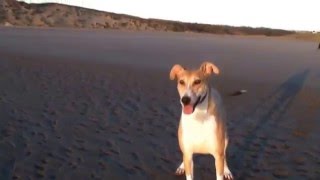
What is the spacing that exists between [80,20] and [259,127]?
310ft

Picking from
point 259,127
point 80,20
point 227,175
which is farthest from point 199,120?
point 80,20

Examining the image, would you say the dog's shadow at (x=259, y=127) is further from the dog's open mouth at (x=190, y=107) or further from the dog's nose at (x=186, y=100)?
the dog's nose at (x=186, y=100)

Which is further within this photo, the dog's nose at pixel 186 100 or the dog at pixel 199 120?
the dog at pixel 199 120

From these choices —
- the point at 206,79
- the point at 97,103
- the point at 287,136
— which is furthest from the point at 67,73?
the point at 206,79

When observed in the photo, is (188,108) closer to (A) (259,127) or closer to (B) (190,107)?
(B) (190,107)

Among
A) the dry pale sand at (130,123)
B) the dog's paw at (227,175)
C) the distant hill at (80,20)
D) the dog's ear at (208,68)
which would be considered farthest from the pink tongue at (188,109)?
the distant hill at (80,20)

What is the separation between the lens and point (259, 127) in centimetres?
1138

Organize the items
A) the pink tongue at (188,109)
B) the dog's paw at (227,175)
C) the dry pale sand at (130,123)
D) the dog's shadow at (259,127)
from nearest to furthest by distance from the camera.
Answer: the pink tongue at (188,109) → the dog's paw at (227,175) → the dry pale sand at (130,123) → the dog's shadow at (259,127)

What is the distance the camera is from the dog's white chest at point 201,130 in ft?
20.7

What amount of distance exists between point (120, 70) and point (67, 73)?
2569 mm

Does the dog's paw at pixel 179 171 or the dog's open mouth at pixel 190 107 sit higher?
the dog's open mouth at pixel 190 107

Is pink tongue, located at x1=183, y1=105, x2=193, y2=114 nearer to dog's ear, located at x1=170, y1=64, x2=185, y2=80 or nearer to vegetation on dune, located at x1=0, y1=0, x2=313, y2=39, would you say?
dog's ear, located at x1=170, y1=64, x2=185, y2=80

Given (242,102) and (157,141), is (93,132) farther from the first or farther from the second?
(242,102)

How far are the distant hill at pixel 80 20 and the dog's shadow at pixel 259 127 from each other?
7956cm
